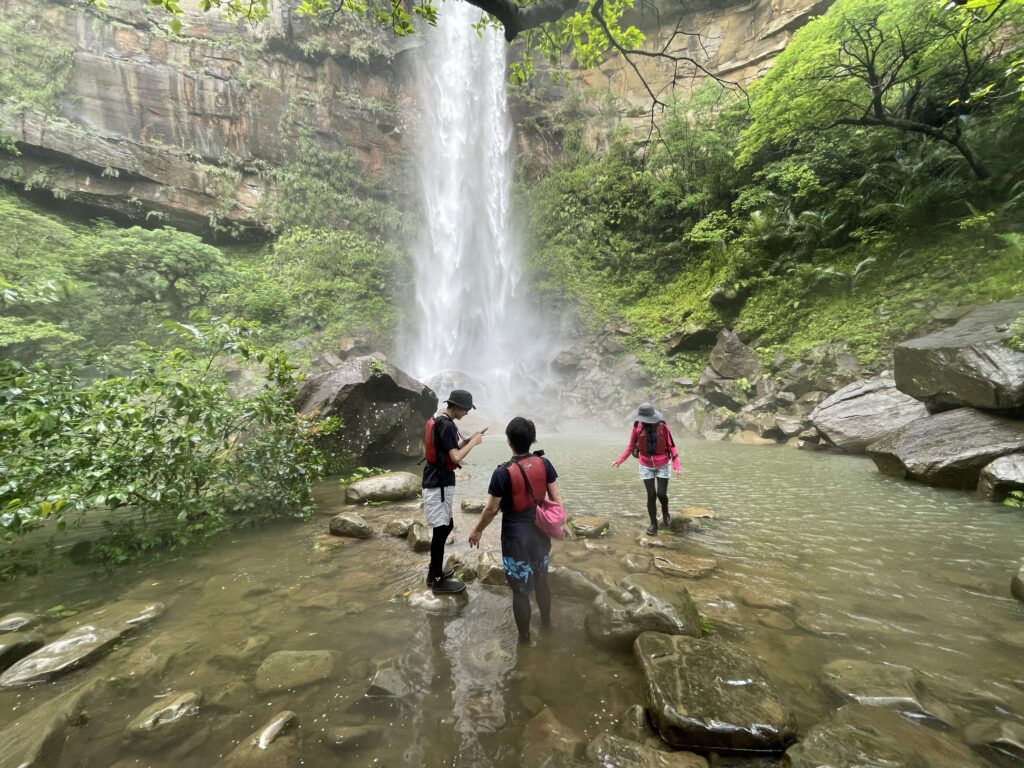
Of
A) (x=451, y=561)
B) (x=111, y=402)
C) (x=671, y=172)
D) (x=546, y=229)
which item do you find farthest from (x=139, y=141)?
(x=451, y=561)

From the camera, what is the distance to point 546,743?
84.2 inches

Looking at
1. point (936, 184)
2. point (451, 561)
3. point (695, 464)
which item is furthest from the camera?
point (936, 184)

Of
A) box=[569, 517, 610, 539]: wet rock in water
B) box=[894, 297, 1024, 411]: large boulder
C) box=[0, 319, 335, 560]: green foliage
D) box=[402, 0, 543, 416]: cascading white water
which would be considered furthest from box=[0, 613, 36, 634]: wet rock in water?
box=[402, 0, 543, 416]: cascading white water

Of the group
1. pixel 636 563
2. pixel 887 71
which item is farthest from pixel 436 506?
pixel 887 71

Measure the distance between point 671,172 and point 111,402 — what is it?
81.9ft

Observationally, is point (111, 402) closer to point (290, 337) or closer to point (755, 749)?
point (755, 749)

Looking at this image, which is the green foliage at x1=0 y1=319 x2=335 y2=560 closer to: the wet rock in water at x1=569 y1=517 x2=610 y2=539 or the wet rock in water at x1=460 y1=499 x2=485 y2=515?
the wet rock in water at x1=460 y1=499 x2=485 y2=515

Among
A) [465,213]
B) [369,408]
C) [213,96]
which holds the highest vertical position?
[213,96]

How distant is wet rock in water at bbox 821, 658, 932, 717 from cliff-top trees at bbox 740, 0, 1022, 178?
15.6m

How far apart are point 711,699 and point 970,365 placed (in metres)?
8.44

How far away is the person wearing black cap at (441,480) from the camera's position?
3883 millimetres

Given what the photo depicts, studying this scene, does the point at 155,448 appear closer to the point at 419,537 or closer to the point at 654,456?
the point at 419,537

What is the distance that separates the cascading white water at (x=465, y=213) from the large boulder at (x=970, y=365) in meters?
18.1

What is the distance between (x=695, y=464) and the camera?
9.69 meters
